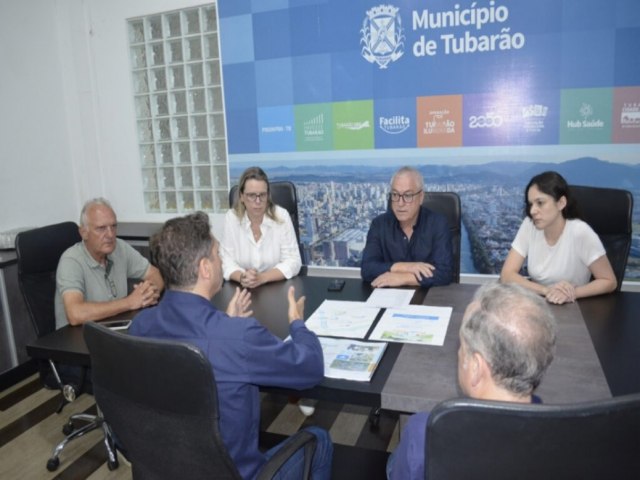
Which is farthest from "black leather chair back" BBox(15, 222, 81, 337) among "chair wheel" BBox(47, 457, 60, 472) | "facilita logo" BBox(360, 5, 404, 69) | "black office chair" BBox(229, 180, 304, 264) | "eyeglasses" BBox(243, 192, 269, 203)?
"facilita logo" BBox(360, 5, 404, 69)

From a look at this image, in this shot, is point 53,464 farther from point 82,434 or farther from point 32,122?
point 32,122

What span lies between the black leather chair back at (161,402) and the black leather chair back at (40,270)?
1244mm

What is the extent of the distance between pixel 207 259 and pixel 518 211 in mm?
2478

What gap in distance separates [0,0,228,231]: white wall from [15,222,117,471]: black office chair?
1.63 metres

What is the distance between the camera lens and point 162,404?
3.80 ft

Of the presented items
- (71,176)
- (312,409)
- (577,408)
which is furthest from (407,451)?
(71,176)

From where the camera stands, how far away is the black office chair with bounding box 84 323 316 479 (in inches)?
43.3

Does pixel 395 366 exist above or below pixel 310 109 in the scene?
below

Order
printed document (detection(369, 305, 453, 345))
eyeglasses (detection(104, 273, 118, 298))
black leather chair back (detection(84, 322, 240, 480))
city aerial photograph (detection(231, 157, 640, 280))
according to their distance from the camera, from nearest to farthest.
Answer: black leather chair back (detection(84, 322, 240, 480)), printed document (detection(369, 305, 453, 345)), eyeglasses (detection(104, 273, 118, 298)), city aerial photograph (detection(231, 157, 640, 280))

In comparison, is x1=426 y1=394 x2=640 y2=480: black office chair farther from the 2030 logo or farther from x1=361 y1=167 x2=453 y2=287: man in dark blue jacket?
the 2030 logo

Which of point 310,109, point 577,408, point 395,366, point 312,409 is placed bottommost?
point 312,409

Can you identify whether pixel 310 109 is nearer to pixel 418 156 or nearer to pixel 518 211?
pixel 418 156

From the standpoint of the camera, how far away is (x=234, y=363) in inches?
→ 50.3

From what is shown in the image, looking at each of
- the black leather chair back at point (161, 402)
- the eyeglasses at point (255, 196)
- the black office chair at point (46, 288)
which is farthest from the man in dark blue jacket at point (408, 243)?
the black office chair at point (46, 288)
